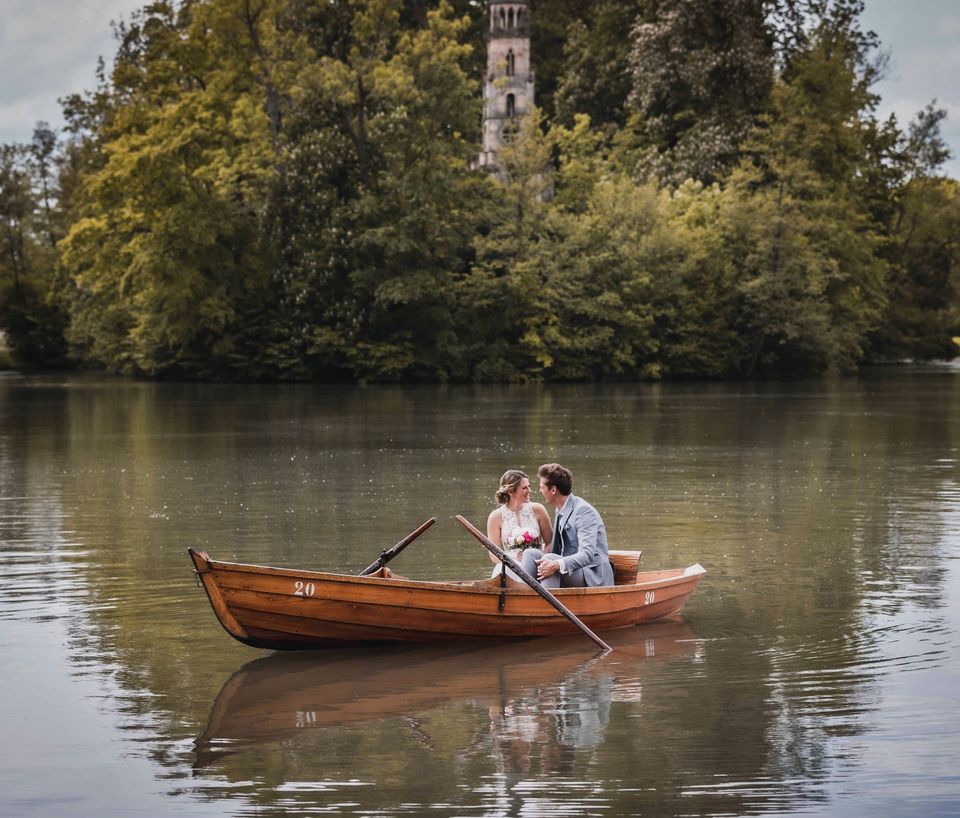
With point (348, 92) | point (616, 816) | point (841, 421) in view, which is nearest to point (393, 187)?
point (348, 92)

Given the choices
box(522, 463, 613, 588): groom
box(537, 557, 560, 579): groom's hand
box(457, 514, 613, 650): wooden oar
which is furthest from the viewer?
box(522, 463, 613, 588): groom

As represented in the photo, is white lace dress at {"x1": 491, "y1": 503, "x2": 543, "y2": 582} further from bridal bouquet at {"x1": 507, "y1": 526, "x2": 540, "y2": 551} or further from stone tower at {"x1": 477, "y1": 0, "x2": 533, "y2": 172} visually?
stone tower at {"x1": 477, "y1": 0, "x2": 533, "y2": 172}

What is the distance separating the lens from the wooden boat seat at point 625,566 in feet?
41.9

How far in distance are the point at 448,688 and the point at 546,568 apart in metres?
1.80

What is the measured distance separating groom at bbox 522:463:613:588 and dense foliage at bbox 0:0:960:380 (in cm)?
4371

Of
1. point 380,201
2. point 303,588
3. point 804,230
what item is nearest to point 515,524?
point 303,588

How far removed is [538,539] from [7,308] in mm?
68869

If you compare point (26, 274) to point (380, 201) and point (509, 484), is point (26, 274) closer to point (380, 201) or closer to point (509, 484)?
point (380, 201)

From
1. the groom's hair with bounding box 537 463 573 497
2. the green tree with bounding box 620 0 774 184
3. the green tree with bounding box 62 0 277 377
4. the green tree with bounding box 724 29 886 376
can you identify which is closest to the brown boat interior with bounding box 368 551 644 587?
the groom's hair with bounding box 537 463 573 497

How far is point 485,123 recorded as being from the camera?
7262 centimetres

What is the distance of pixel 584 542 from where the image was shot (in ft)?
40.3

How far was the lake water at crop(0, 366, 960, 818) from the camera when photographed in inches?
325

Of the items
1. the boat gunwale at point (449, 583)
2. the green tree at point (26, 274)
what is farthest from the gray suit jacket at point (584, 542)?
the green tree at point (26, 274)

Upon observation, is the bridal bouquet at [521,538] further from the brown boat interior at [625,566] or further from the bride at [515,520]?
the brown boat interior at [625,566]
